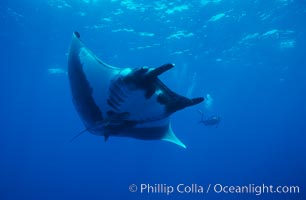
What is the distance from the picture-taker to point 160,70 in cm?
311

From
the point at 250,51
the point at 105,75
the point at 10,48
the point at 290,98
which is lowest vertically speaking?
the point at 105,75

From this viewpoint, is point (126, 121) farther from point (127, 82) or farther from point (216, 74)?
point (216, 74)

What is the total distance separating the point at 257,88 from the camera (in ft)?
128

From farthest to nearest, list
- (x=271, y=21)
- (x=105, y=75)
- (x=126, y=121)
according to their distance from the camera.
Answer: (x=271, y=21) < (x=126, y=121) < (x=105, y=75)

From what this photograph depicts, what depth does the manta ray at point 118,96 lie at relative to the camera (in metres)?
3.28

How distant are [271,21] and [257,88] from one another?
21.5m

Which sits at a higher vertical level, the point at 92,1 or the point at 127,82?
the point at 92,1

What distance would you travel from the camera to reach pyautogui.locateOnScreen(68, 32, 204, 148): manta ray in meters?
3.28

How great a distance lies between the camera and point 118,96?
3486 millimetres

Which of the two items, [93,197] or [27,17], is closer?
[27,17]

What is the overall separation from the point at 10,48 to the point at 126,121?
20.0 meters

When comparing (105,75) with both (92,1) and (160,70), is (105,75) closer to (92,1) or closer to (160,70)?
(160,70)

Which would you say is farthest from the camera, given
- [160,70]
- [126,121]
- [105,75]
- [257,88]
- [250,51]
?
[257,88]

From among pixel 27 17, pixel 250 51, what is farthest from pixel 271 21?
pixel 27 17
